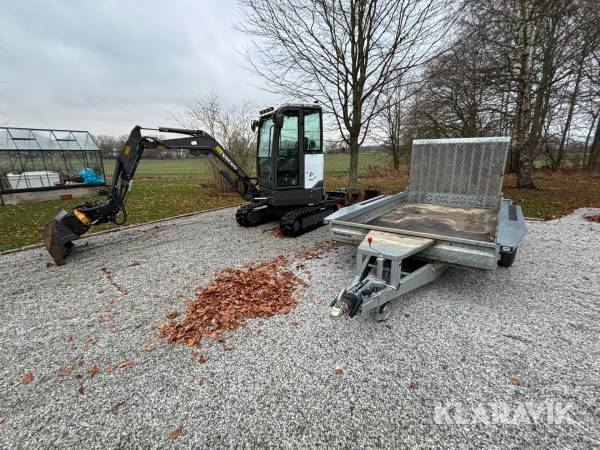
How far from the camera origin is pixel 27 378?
249 cm

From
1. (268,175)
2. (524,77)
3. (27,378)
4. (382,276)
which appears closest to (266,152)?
(268,175)

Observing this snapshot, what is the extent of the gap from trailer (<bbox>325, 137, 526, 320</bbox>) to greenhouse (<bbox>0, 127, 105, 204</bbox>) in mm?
14477

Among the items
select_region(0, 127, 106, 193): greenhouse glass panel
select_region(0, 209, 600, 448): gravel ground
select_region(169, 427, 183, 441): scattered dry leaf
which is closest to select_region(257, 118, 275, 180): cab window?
select_region(0, 209, 600, 448): gravel ground

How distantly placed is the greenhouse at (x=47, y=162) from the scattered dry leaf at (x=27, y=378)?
12808 mm

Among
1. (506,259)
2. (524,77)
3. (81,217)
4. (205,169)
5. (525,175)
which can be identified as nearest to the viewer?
(506,259)

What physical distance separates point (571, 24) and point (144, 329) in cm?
1623

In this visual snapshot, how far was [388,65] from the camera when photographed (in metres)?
8.95

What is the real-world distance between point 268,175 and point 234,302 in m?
3.97

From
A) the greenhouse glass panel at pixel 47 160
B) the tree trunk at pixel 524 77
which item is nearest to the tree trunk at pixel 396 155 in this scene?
the tree trunk at pixel 524 77

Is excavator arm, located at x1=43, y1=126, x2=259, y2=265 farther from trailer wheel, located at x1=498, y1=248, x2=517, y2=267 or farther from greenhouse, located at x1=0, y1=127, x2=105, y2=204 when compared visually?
greenhouse, located at x1=0, y1=127, x2=105, y2=204

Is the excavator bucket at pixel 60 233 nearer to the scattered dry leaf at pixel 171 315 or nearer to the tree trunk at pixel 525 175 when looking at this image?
the scattered dry leaf at pixel 171 315

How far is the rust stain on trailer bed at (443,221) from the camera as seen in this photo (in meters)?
3.93

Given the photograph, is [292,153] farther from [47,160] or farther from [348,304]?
[47,160]

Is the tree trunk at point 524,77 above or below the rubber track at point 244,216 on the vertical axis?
above
